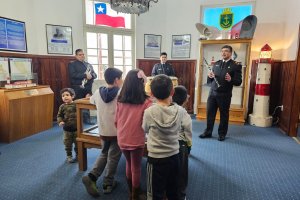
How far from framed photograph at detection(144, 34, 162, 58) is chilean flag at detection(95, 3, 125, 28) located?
644 millimetres

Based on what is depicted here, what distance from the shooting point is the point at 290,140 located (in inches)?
131

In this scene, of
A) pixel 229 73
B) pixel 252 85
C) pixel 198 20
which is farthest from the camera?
pixel 198 20

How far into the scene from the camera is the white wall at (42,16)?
3.56m

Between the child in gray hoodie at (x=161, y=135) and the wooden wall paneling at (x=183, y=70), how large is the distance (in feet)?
12.0

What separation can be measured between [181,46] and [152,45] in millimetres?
687

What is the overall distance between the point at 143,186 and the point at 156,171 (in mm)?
731

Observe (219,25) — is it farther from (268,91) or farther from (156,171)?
(156,171)

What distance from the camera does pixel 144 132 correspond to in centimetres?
157

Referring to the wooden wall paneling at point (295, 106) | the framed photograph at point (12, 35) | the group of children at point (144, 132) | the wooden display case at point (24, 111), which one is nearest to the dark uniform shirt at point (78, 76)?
the wooden display case at point (24, 111)

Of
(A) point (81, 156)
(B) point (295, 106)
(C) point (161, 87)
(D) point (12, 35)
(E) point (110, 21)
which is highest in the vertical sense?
(E) point (110, 21)

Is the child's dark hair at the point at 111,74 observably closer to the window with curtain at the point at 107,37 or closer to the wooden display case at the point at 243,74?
the wooden display case at the point at 243,74

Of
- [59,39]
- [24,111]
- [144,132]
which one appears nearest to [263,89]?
[144,132]

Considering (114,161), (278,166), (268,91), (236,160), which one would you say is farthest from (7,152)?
(268,91)

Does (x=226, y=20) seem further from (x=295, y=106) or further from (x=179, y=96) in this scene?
(x=179, y=96)
